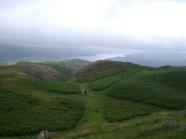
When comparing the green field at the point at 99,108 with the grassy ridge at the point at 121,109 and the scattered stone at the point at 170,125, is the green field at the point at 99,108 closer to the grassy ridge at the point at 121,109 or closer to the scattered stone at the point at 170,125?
the grassy ridge at the point at 121,109

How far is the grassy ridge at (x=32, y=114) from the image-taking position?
48781mm

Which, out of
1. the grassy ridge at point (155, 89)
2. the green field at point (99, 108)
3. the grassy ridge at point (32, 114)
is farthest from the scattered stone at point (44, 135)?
the grassy ridge at point (155, 89)

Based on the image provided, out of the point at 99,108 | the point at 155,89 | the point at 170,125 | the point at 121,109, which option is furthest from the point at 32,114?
the point at 155,89

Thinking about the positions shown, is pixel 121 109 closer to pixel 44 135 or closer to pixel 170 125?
pixel 170 125

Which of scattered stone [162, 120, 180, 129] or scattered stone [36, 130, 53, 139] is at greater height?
scattered stone [162, 120, 180, 129]

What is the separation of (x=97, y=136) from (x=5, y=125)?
1600cm

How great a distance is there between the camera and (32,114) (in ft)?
184

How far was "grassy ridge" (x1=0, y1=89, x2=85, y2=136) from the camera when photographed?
48.8 m

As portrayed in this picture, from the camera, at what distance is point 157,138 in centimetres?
3712

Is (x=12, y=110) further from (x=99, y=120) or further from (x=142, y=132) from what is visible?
(x=142, y=132)

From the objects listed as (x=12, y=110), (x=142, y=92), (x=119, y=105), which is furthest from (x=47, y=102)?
(x=142, y=92)

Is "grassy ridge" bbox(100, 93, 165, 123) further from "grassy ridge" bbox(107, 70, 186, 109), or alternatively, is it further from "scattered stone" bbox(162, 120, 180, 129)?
"scattered stone" bbox(162, 120, 180, 129)

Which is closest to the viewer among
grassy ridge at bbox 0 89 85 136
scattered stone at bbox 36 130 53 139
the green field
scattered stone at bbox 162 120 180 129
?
scattered stone at bbox 162 120 180 129

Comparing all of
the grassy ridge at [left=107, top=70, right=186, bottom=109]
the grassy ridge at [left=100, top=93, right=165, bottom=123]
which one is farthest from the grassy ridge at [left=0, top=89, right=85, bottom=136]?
the grassy ridge at [left=107, top=70, right=186, bottom=109]
